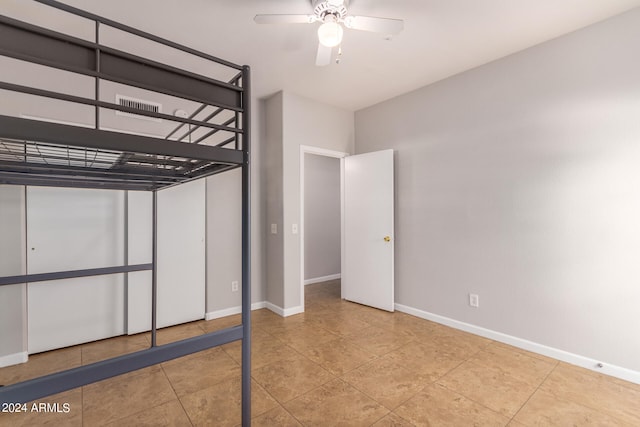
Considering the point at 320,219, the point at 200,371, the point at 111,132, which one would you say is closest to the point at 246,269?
the point at 111,132

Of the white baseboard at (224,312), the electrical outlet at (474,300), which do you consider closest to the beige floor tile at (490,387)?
the electrical outlet at (474,300)

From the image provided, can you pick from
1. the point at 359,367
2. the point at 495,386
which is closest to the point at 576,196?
the point at 495,386

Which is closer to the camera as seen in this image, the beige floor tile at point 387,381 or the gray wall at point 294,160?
the beige floor tile at point 387,381

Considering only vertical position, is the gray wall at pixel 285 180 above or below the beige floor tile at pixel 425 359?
above

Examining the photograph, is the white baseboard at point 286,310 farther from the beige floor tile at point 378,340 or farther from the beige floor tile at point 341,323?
the beige floor tile at point 378,340

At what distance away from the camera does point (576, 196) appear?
7.90ft

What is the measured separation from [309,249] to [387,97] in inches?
113

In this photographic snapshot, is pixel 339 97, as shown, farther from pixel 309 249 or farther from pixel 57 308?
pixel 57 308

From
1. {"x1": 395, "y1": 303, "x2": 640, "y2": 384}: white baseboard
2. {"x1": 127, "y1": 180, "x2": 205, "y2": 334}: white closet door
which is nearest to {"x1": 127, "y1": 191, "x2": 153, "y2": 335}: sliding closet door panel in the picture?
{"x1": 127, "y1": 180, "x2": 205, "y2": 334}: white closet door

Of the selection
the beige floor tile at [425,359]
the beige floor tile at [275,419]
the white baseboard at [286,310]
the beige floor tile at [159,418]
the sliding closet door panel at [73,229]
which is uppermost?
the sliding closet door panel at [73,229]

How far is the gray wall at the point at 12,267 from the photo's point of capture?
243cm

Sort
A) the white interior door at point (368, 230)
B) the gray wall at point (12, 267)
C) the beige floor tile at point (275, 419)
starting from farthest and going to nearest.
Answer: the white interior door at point (368, 230) → the gray wall at point (12, 267) → the beige floor tile at point (275, 419)

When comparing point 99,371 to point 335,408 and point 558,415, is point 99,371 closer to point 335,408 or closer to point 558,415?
point 335,408

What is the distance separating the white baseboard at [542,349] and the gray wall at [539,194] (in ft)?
0.16
